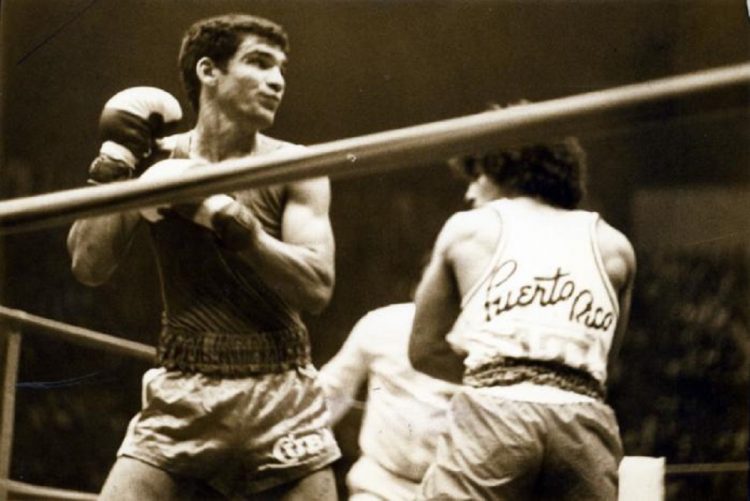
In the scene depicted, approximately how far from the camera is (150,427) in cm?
133

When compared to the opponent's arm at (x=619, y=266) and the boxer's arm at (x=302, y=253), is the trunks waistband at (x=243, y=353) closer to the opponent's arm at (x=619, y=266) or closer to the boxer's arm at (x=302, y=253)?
the boxer's arm at (x=302, y=253)

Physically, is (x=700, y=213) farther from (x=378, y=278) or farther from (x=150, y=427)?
(x=150, y=427)

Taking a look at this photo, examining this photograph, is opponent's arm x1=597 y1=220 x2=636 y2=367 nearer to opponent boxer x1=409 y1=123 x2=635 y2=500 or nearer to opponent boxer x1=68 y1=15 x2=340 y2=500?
opponent boxer x1=409 y1=123 x2=635 y2=500

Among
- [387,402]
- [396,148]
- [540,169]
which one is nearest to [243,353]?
[387,402]

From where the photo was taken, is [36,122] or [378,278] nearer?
[378,278]

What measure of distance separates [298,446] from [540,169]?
16.8 inches

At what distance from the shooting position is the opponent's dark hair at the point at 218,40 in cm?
139

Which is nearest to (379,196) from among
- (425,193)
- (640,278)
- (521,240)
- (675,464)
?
(425,193)

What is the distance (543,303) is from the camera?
1.25m

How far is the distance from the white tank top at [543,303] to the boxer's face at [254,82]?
33 centimetres

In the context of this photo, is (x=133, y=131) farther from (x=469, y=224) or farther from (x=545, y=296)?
(x=545, y=296)

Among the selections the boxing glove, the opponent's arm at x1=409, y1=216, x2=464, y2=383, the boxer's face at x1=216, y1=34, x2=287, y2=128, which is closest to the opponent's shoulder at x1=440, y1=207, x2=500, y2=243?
the opponent's arm at x1=409, y1=216, x2=464, y2=383

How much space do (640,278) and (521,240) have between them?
149mm

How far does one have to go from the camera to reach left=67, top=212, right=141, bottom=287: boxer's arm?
A: 138 cm
